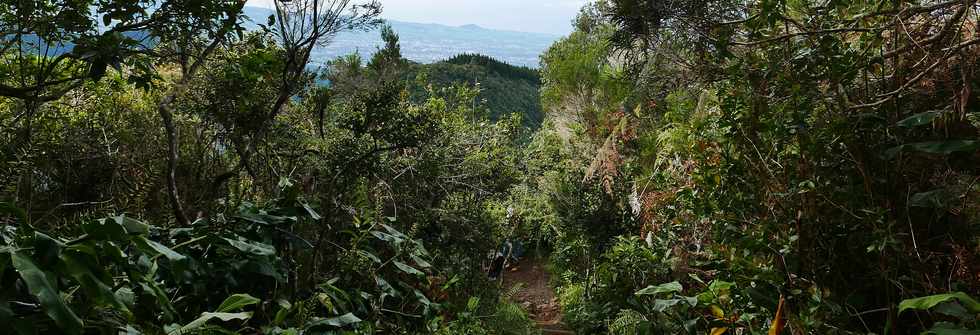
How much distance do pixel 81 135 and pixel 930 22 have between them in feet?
16.5

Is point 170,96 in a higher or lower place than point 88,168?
higher

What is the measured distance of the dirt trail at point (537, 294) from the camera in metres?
8.39

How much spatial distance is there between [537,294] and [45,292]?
9.53 metres

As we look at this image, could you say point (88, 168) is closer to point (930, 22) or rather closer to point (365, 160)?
point (365, 160)

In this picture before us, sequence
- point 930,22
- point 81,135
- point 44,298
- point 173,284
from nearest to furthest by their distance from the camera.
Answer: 1. point 44,298
2. point 173,284
3. point 930,22
4. point 81,135

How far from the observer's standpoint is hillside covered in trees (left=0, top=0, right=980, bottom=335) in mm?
1817

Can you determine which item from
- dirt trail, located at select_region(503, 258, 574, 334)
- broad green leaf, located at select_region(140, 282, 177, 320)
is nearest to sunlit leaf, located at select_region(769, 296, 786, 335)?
broad green leaf, located at select_region(140, 282, 177, 320)

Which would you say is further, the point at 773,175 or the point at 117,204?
the point at 117,204

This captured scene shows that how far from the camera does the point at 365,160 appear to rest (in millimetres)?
3896

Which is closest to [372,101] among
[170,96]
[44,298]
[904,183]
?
[170,96]

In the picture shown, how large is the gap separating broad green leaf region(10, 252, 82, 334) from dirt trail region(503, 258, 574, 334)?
6366mm

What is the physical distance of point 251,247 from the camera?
72.0 inches

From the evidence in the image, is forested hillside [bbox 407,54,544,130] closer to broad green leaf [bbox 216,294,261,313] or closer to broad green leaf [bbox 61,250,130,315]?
broad green leaf [bbox 216,294,261,313]

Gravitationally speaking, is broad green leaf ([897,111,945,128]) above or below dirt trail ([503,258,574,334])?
above
